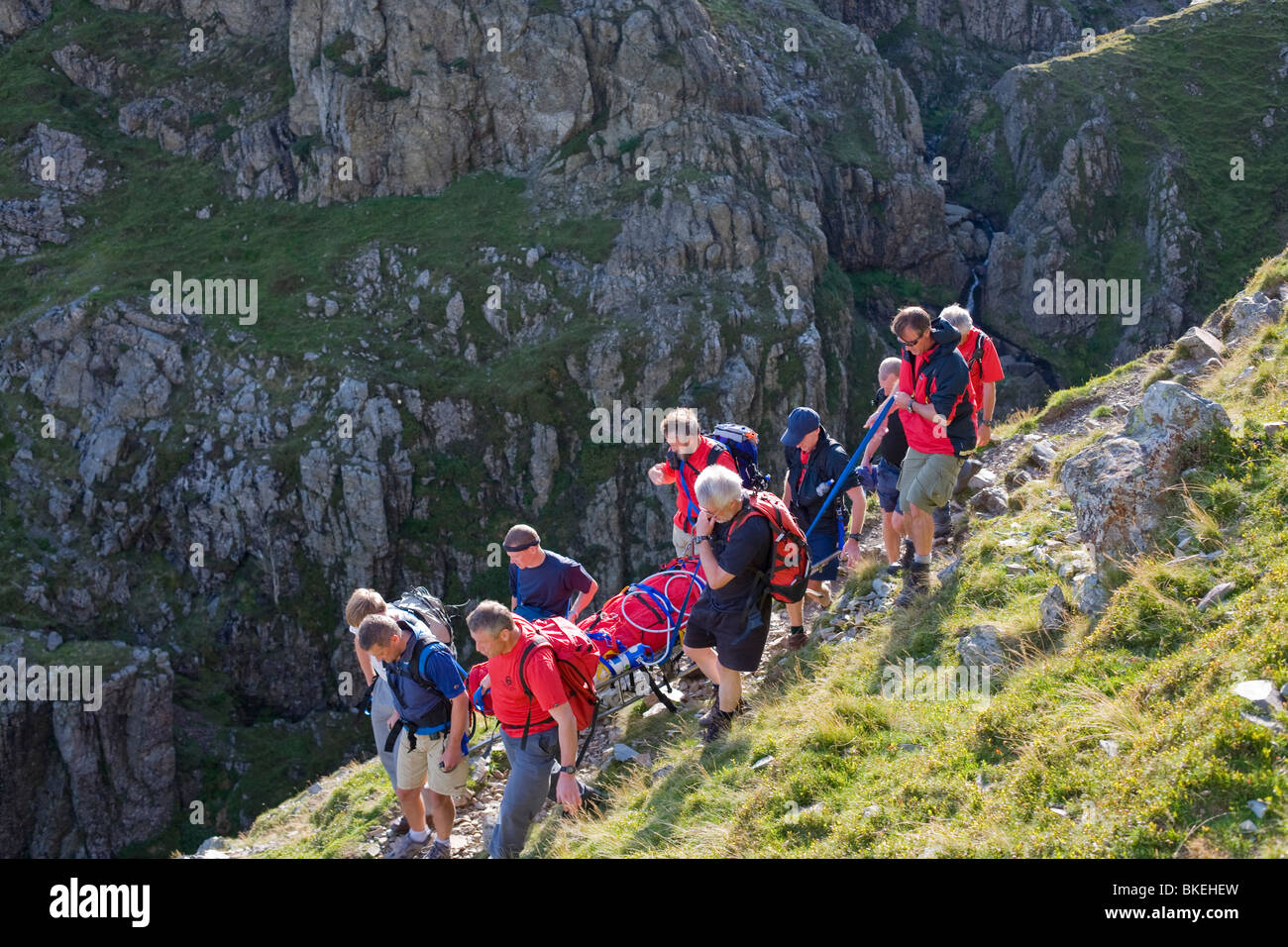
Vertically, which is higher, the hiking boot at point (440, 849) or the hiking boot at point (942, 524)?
the hiking boot at point (942, 524)

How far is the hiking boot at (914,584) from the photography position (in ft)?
30.4

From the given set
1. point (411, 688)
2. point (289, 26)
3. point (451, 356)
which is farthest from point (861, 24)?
point (411, 688)

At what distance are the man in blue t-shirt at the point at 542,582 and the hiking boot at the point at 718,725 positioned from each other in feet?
6.70

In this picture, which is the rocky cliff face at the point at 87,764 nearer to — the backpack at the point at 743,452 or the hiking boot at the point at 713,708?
the hiking boot at the point at 713,708

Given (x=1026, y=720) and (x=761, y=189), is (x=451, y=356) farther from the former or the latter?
(x=1026, y=720)

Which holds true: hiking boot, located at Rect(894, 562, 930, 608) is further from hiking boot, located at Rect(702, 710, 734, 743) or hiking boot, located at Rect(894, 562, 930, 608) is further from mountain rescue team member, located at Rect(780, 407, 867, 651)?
hiking boot, located at Rect(702, 710, 734, 743)

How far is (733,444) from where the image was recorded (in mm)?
9531

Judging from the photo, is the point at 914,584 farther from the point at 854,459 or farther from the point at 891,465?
the point at 891,465

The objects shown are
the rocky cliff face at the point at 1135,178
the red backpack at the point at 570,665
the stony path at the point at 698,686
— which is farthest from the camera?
the rocky cliff face at the point at 1135,178

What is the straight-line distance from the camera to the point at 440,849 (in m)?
8.41

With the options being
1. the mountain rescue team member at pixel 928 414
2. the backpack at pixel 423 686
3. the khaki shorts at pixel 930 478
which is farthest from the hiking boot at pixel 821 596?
the backpack at pixel 423 686

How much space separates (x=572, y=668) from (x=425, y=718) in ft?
5.17

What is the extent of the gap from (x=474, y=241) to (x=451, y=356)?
5.84 metres

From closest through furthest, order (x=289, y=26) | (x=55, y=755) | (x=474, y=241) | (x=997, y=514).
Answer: (x=997, y=514), (x=55, y=755), (x=474, y=241), (x=289, y=26)
